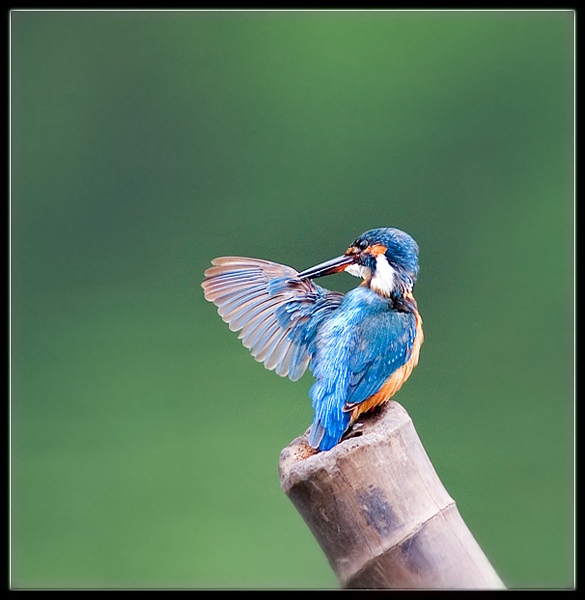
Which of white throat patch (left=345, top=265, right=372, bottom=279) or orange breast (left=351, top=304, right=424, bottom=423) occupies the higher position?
white throat patch (left=345, top=265, right=372, bottom=279)

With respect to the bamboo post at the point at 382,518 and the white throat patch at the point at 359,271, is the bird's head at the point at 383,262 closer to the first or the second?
the white throat patch at the point at 359,271

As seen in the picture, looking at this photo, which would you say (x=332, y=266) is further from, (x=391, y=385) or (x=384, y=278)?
(x=391, y=385)

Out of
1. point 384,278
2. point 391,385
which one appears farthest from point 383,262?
point 391,385

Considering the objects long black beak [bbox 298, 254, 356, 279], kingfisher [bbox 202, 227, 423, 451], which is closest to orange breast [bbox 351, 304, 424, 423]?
kingfisher [bbox 202, 227, 423, 451]

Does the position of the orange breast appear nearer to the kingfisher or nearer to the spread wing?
the kingfisher

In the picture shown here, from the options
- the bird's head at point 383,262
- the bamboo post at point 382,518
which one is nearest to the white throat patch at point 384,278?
the bird's head at point 383,262
